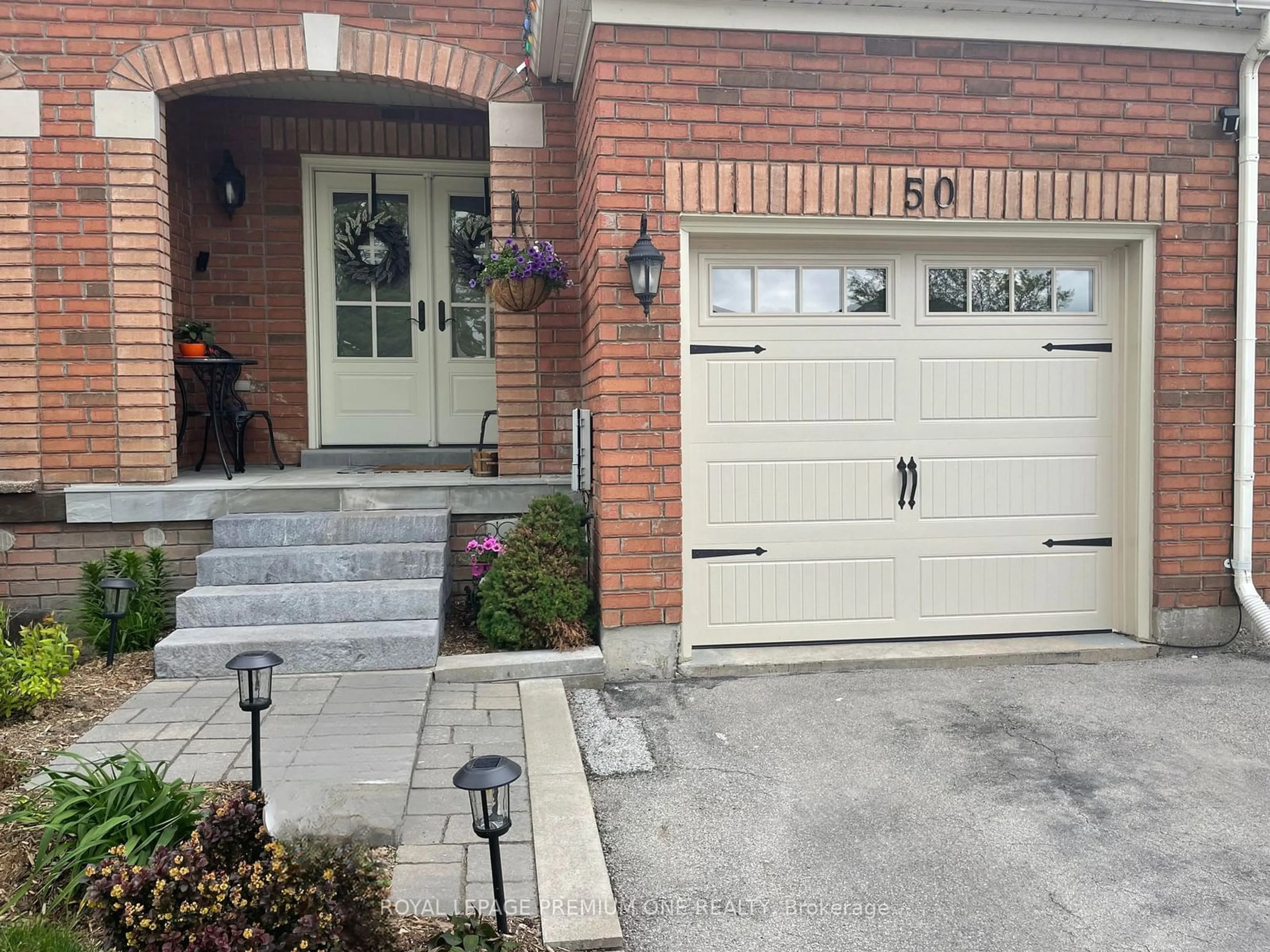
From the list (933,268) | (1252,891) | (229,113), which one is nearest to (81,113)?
(229,113)

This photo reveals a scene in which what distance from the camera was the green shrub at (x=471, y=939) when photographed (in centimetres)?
221

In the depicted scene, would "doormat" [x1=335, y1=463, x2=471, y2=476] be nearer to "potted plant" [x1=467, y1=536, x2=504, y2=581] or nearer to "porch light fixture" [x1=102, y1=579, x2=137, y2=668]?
"potted plant" [x1=467, y1=536, x2=504, y2=581]

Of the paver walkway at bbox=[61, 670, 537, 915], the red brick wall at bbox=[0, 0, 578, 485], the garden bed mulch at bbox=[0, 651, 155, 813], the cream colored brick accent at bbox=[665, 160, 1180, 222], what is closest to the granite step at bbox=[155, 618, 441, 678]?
the paver walkway at bbox=[61, 670, 537, 915]

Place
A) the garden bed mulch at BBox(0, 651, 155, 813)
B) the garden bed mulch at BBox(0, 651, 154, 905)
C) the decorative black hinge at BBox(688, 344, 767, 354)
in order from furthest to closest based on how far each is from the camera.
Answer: the decorative black hinge at BBox(688, 344, 767, 354) < the garden bed mulch at BBox(0, 651, 155, 813) < the garden bed mulch at BBox(0, 651, 154, 905)

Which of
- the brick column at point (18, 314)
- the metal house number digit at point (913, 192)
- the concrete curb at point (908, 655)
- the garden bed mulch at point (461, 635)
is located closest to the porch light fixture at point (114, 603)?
the brick column at point (18, 314)

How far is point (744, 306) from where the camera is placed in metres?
5.02

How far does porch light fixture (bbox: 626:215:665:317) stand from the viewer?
14.7 ft

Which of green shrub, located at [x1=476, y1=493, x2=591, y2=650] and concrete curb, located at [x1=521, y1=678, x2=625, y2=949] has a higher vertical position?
green shrub, located at [x1=476, y1=493, x2=591, y2=650]

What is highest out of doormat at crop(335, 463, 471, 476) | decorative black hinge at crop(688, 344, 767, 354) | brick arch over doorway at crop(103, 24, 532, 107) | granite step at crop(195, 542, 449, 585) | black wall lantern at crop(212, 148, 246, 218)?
brick arch over doorway at crop(103, 24, 532, 107)

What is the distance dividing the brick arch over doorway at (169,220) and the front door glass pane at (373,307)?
135 centimetres

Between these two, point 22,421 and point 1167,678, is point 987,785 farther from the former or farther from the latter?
point 22,421

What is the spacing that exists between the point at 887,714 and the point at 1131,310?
2.77 m

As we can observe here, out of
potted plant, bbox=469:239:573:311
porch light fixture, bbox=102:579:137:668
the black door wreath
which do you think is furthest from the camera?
the black door wreath

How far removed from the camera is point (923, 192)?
486cm
